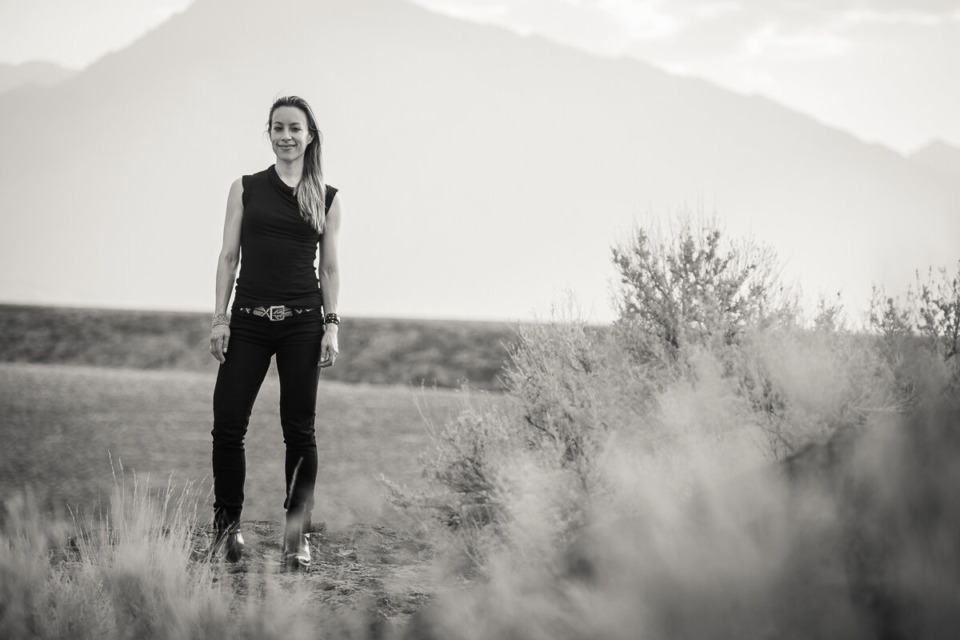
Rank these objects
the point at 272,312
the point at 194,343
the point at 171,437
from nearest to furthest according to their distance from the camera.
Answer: the point at 272,312 → the point at 171,437 → the point at 194,343

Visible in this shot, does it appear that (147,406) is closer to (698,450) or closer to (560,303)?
(560,303)

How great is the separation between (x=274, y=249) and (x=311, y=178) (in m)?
0.33

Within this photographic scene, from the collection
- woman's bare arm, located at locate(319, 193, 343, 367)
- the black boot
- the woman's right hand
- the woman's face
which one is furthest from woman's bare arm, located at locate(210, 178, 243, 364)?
the black boot

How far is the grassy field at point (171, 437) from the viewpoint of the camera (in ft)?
20.7

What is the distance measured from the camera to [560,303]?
4141 millimetres

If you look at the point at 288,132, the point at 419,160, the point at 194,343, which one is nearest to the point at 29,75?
the point at 419,160

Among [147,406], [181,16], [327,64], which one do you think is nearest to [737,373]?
[147,406]

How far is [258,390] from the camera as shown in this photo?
9.80 feet

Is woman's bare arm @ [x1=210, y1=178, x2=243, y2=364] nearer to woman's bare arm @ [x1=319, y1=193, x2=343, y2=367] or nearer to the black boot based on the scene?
woman's bare arm @ [x1=319, y1=193, x2=343, y2=367]

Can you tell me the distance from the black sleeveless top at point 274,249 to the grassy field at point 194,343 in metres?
8.79

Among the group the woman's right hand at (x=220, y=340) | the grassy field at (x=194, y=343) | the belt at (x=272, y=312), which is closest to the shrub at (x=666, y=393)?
the belt at (x=272, y=312)

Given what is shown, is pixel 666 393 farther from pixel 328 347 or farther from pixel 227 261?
pixel 227 261

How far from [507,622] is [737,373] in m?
1.79

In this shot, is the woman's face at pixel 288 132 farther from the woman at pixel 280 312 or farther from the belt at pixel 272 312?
the belt at pixel 272 312
